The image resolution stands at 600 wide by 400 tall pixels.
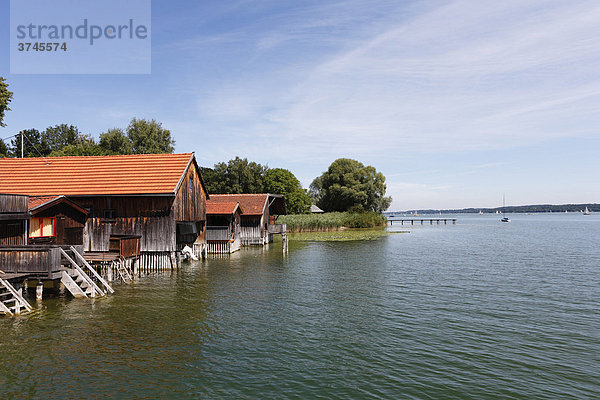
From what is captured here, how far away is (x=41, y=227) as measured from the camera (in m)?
24.7

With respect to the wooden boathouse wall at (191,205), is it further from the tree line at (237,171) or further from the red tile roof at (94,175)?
the tree line at (237,171)

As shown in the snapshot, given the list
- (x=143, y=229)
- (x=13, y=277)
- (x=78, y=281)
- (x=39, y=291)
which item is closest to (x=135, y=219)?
(x=143, y=229)

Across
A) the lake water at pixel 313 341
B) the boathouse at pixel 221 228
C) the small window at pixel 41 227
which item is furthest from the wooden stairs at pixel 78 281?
the boathouse at pixel 221 228

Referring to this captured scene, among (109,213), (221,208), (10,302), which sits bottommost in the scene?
(10,302)

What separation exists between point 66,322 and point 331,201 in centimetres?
8862

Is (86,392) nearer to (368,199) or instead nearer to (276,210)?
(276,210)

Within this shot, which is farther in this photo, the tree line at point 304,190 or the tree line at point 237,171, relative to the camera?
the tree line at point 304,190

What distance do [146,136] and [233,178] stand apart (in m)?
20.8

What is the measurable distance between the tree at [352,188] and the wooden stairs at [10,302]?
81.2 m

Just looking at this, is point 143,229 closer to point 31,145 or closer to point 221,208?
point 221,208

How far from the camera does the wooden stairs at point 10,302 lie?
1625 cm

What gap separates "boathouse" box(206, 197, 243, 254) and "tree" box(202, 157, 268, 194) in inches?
1674

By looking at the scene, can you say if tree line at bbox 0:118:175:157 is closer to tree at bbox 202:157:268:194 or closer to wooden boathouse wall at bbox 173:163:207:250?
tree at bbox 202:157:268:194

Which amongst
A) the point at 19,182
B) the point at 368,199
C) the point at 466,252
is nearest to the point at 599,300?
the point at 466,252
